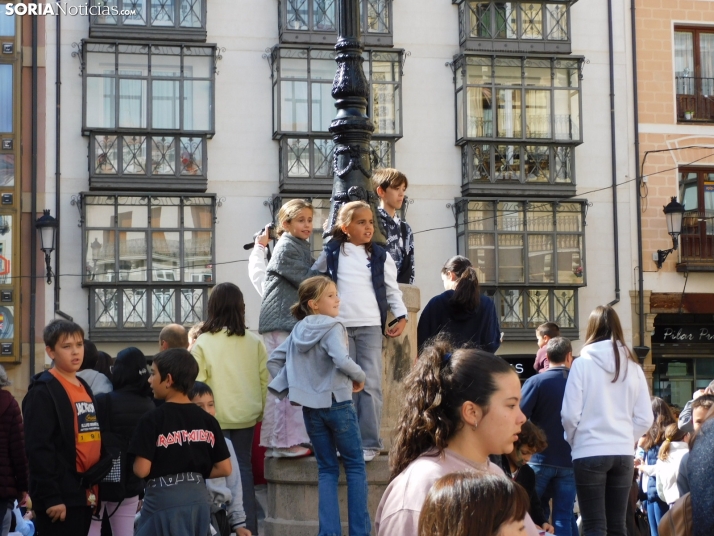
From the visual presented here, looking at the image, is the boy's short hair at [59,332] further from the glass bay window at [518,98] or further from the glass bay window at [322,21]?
the glass bay window at [518,98]

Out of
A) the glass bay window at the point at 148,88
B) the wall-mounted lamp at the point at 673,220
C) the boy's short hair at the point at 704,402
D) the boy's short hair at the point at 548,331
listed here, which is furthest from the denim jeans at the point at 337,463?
the wall-mounted lamp at the point at 673,220

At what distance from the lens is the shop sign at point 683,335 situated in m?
28.4

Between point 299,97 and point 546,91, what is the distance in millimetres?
5900

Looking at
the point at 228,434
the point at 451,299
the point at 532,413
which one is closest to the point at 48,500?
Result: the point at 228,434

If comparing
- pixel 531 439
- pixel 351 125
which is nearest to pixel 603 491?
pixel 531 439

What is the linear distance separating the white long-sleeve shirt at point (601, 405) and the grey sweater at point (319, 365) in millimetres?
1542

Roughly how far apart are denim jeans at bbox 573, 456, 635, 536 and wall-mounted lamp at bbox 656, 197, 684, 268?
20.1 metres

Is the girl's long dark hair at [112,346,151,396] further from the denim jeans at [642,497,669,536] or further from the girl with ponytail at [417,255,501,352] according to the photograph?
the denim jeans at [642,497,669,536]

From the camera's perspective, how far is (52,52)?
25.8 meters

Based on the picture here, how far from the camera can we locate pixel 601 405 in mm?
7680

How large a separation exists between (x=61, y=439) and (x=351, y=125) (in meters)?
3.65

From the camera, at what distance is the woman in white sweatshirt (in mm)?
7598

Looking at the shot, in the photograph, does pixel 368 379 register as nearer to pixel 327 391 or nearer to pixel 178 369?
pixel 327 391

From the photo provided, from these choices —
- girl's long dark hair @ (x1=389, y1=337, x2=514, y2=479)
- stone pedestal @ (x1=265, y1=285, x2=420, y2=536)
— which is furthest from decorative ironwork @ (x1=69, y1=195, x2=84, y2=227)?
girl's long dark hair @ (x1=389, y1=337, x2=514, y2=479)
